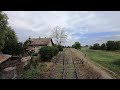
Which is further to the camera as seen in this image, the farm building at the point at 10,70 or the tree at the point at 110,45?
the tree at the point at 110,45

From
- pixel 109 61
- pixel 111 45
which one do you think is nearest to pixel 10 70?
pixel 109 61

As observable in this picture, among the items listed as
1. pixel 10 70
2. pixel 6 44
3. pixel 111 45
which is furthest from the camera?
pixel 111 45

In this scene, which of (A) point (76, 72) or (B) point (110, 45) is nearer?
(A) point (76, 72)

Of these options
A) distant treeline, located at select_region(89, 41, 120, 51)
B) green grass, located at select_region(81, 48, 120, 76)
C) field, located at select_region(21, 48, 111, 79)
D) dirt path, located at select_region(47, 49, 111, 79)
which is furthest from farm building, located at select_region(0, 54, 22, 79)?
distant treeline, located at select_region(89, 41, 120, 51)

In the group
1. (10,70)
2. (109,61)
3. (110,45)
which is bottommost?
(109,61)

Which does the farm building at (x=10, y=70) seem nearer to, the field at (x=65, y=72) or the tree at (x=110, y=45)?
the field at (x=65, y=72)

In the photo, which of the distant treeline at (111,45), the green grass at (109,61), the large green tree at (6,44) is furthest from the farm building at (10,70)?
the distant treeline at (111,45)

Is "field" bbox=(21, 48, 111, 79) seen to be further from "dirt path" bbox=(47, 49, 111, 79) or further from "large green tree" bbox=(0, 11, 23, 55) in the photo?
"large green tree" bbox=(0, 11, 23, 55)

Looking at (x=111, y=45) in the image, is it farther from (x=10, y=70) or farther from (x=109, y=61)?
(x=10, y=70)

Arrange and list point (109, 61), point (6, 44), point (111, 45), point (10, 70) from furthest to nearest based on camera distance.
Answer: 1. point (111, 45)
2. point (6, 44)
3. point (109, 61)
4. point (10, 70)
